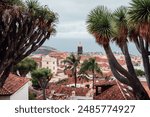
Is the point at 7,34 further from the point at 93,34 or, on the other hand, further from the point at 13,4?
the point at 93,34

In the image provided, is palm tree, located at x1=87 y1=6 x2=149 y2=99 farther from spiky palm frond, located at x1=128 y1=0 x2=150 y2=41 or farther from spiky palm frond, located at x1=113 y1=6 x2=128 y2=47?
spiky palm frond, located at x1=128 y1=0 x2=150 y2=41

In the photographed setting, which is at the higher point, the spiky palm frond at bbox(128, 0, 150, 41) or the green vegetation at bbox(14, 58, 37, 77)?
the spiky palm frond at bbox(128, 0, 150, 41)

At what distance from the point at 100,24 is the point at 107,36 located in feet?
2.05

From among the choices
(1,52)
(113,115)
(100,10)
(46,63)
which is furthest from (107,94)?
(46,63)

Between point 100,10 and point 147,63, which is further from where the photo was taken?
point 100,10

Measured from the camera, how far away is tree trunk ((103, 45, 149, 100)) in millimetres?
11988

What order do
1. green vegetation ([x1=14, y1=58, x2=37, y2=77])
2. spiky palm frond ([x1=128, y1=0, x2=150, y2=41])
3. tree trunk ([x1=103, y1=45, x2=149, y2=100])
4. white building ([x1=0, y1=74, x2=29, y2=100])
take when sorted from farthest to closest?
green vegetation ([x1=14, y1=58, x2=37, y2=77]) → white building ([x1=0, y1=74, x2=29, y2=100]) → tree trunk ([x1=103, y1=45, x2=149, y2=100]) → spiky palm frond ([x1=128, y1=0, x2=150, y2=41])

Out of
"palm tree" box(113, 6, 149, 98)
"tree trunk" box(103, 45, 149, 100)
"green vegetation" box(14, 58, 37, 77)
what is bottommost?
"green vegetation" box(14, 58, 37, 77)

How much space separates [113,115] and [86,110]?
26 cm

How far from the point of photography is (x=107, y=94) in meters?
26.8

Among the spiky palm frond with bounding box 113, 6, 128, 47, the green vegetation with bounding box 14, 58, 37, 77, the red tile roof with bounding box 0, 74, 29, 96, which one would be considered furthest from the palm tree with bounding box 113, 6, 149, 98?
the green vegetation with bounding box 14, 58, 37, 77

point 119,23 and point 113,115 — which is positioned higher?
point 119,23

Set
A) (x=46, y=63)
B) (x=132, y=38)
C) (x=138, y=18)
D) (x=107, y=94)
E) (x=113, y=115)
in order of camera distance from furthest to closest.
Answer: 1. (x=46, y=63)
2. (x=107, y=94)
3. (x=132, y=38)
4. (x=138, y=18)
5. (x=113, y=115)

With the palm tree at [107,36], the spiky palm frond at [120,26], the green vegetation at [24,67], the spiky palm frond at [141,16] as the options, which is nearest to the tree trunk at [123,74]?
the palm tree at [107,36]
